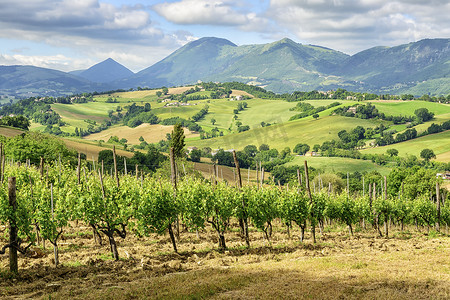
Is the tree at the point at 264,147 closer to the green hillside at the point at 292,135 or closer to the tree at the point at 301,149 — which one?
the green hillside at the point at 292,135

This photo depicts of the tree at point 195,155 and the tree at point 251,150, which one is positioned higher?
the tree at point 195,155

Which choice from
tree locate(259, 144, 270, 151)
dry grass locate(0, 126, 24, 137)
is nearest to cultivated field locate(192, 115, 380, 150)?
tree locate(259, 144, 270, 151)

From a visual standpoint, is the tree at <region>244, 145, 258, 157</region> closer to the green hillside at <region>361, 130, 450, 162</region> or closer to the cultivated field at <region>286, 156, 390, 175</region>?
the cultivated field at <region>286, 156, 390, 175</region>

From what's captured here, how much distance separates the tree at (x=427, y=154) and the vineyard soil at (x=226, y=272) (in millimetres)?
116475

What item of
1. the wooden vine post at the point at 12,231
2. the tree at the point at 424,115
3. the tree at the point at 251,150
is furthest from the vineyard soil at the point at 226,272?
the tree at the point at 424,115

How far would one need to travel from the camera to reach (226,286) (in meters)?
19.3

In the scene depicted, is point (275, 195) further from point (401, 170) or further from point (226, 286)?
point (401, 170)

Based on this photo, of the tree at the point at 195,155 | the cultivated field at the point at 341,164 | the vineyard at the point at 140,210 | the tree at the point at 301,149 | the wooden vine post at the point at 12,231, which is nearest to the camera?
the wooden vine post at the point at 12,231

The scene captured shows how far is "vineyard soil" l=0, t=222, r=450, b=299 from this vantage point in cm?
1827

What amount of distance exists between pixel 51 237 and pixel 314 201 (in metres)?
21.4

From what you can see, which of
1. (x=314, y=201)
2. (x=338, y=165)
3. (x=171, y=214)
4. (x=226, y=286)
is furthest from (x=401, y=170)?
(x=226, y=286)

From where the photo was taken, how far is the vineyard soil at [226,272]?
59.9ft

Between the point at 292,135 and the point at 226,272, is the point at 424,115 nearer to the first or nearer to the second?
the point at 292,135

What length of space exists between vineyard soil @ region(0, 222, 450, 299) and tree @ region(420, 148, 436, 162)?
116475mm
